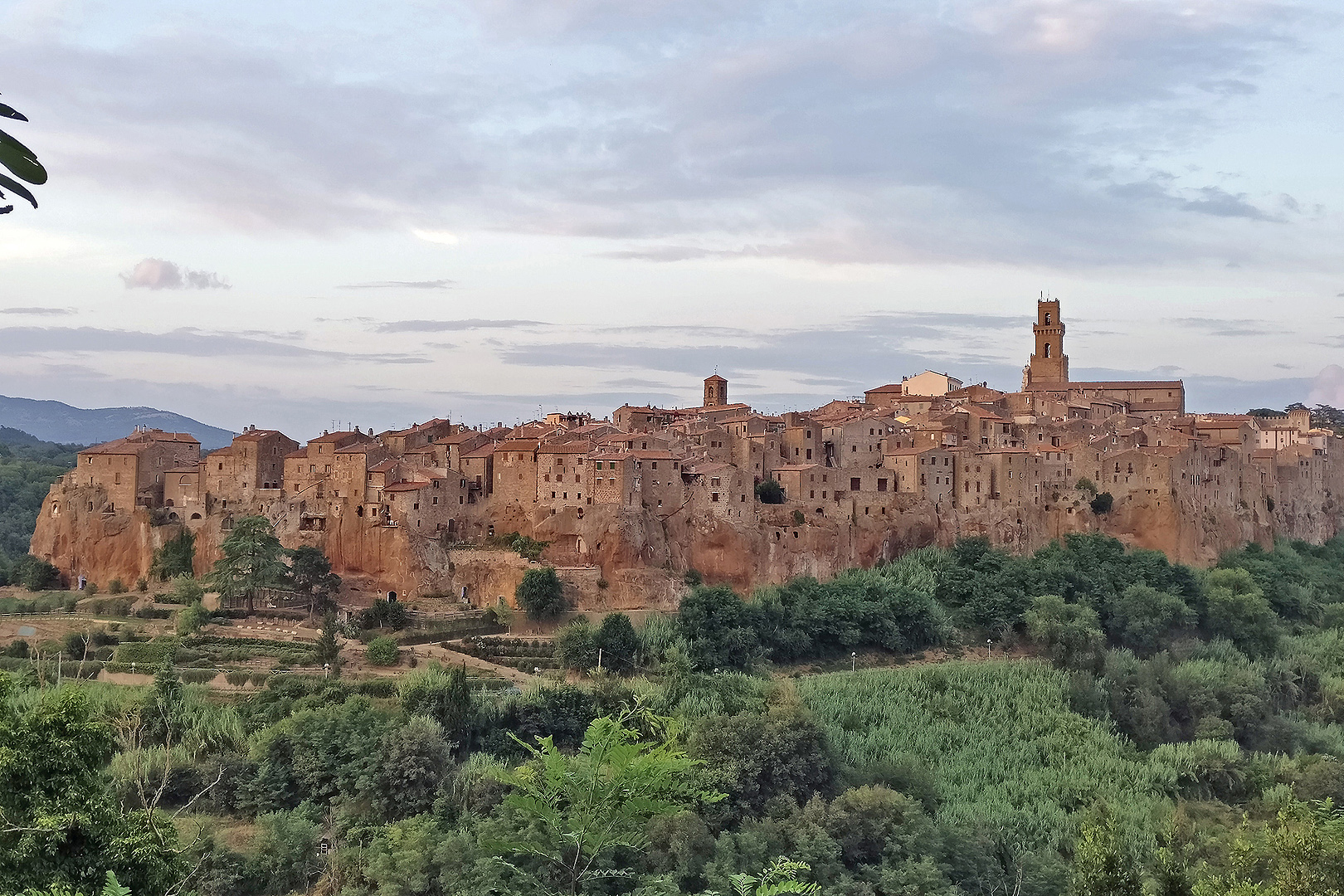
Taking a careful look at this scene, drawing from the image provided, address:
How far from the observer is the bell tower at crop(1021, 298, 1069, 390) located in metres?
63.5

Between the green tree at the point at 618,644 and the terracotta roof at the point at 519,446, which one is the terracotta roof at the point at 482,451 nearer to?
the terracotta roof at the point at 519,446

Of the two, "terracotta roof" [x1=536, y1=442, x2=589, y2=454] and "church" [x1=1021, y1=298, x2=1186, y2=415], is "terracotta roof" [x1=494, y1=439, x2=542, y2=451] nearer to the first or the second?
"terracotta roof" [x1=536, y1=442, x2=589, y2=454]

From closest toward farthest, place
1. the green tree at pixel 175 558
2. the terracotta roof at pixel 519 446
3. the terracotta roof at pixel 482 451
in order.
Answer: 1. the green tree at pixel 175 558
2. the terracotta roof at pixel 519 446
3. the terracotta roof at pixel 482 451

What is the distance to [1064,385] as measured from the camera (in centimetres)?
5781

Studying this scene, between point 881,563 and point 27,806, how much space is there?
1206 inches

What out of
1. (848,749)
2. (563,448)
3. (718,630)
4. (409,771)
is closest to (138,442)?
(563,448)

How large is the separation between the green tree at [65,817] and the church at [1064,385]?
147 ft

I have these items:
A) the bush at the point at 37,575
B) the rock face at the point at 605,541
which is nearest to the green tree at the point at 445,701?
the rock face at the point at 605,541

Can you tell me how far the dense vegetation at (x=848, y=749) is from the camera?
22562 millimetres

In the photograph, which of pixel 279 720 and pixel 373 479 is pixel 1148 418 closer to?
pixel 373 479

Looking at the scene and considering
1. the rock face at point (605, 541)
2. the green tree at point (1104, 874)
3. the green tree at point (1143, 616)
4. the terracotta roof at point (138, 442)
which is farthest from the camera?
the green tree at point (1143, 616)

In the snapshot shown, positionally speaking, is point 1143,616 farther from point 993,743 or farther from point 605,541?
point 605,541

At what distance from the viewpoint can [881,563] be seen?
130 feet

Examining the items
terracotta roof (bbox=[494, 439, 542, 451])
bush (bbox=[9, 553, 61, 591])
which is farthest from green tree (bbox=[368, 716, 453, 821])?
bush (bbox=[9, 553, 61, 591])
